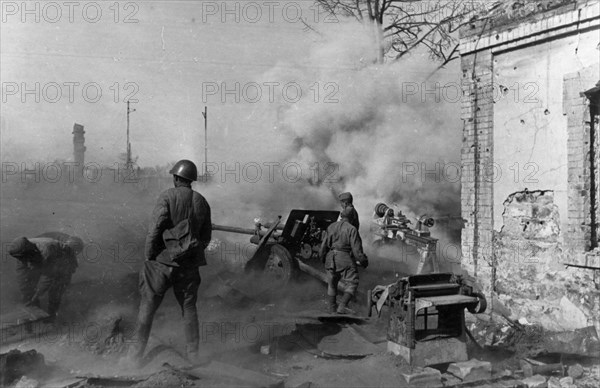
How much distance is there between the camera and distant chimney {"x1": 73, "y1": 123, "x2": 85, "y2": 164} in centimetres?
1284

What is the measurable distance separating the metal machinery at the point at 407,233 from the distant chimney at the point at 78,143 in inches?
301

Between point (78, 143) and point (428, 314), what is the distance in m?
10.6

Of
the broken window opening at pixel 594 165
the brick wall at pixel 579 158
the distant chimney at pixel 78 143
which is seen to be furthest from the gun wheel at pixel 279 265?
the distant chimney at pixel 78 143

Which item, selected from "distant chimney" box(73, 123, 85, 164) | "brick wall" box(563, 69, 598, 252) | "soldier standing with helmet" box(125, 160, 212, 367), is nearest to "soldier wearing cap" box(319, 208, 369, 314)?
"soldier standing with helmet" box(125, 160, 212, 367)

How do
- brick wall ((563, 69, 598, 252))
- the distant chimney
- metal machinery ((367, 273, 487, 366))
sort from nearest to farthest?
metal machinery ((367, 273, 487, 366)) < brick wall ((563, 69, 598, 252)) < the distant chimney

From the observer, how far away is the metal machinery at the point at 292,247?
9.12 meters

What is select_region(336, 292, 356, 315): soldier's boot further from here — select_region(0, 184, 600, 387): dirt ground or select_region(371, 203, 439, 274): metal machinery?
select_region(371, 203, 439, 274): metal machinery

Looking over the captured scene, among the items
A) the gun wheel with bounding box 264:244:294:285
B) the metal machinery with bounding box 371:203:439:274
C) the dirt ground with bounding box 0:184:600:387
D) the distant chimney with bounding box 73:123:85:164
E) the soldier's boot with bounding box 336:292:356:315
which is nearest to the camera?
the dirt ground with bounding box 0:184:600:387

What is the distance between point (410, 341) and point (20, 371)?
3997 mm

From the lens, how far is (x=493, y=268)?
8.56 metres

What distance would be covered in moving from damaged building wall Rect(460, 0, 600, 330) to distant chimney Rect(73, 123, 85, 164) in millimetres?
9246

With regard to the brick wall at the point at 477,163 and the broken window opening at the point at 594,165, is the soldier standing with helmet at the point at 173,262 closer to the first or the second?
the brick wall at the point at 477,163

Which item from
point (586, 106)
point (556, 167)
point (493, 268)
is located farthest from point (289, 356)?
point (586, 106)

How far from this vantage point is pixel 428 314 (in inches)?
233
